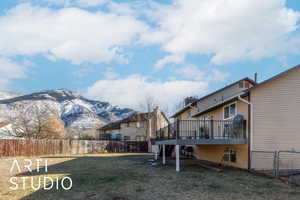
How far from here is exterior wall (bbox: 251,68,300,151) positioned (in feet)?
41.7

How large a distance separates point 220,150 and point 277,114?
446cm

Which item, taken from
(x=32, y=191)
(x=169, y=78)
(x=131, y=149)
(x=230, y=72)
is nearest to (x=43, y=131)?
(x=131, y=149)

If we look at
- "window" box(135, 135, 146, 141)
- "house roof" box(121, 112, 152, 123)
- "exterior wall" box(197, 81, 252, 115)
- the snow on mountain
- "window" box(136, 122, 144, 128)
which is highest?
the snow on mountain

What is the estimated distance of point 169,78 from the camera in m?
42.6

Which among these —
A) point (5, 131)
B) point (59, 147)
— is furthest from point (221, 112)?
point (5, 131)

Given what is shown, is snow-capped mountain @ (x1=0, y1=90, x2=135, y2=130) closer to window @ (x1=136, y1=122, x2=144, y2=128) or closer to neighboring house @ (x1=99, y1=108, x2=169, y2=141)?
neighboring house @ (x1=99, y1=108, x2=169, y2=141)

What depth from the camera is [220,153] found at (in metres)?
16.2

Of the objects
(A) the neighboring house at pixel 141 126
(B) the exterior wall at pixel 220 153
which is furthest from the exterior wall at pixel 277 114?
(A) the neighboring house at pixel 141 126

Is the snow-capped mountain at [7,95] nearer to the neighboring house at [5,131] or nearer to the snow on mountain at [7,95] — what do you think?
the snow on mountain at [7,95]

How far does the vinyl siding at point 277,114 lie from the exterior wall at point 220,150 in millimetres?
643

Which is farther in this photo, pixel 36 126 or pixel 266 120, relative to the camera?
pixel 36 126

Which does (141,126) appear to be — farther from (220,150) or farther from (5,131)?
(220,150)

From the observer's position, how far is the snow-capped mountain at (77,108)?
101419 mm

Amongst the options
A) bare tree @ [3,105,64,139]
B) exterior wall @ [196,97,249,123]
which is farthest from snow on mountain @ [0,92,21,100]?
exterior wall @ [196,97,249,123]
